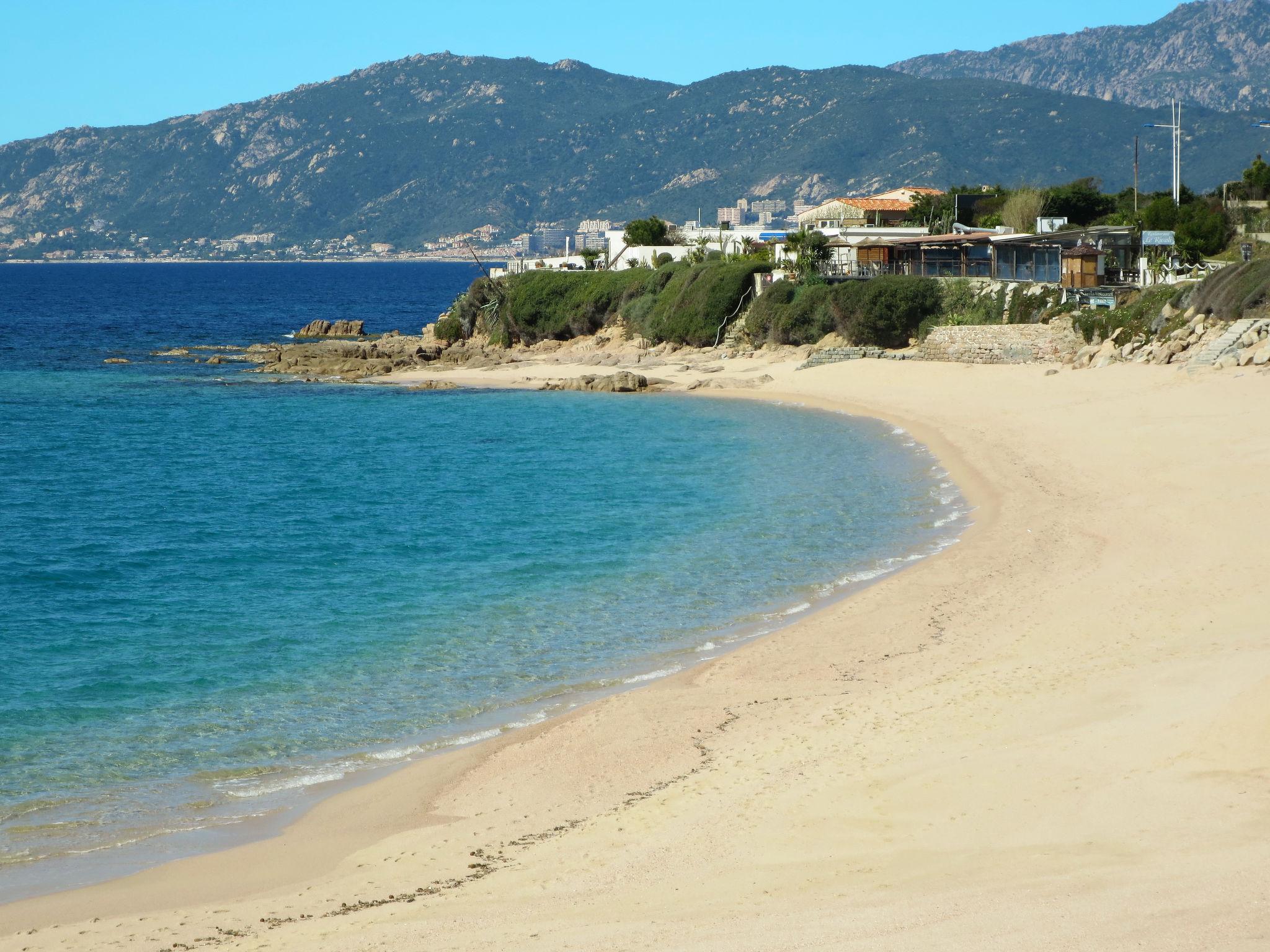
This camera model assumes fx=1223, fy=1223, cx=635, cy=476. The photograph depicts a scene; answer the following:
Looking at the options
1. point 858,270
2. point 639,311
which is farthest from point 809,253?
point 639,311

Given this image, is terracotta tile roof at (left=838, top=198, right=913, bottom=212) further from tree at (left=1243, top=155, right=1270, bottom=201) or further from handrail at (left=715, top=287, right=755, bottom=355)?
tree at (left=1243, top=155, right=1270, bottom=201)

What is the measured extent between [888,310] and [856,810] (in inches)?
1745

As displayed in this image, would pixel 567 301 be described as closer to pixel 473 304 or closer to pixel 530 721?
pixel 473 304

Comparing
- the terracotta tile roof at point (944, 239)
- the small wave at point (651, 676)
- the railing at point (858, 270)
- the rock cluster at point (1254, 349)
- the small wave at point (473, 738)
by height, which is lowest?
the small wave at point (473, 738)

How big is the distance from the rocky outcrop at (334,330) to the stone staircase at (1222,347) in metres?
56.7

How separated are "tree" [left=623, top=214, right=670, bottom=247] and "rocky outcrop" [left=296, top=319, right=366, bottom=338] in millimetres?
19314

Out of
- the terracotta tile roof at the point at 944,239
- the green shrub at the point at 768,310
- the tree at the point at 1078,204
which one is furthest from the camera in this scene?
the tree at the point at 1078,204

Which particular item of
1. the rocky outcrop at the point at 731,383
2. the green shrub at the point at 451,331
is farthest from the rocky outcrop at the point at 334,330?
the rocky outcrop at the point at 731,383

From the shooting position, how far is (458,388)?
52875 millimetres

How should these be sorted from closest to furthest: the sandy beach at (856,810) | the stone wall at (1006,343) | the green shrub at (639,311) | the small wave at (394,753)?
the sandy beach at (856,810) → the small wave at (394,753) → the stone wall at (1006,343) → the green shrub at (639,311)

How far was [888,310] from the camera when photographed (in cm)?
5206

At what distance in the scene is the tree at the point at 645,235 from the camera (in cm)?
7500

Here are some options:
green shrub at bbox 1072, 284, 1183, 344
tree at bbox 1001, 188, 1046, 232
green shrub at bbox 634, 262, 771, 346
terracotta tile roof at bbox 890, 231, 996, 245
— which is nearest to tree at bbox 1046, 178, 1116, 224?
tree at bbox 1001, 188, 1046, 232

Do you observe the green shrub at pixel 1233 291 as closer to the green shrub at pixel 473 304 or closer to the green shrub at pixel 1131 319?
the green shrub at pixel 1131 319
